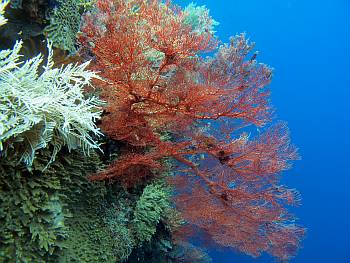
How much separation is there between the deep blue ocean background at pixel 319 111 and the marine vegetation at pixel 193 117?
15438 millimetres

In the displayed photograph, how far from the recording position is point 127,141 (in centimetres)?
365

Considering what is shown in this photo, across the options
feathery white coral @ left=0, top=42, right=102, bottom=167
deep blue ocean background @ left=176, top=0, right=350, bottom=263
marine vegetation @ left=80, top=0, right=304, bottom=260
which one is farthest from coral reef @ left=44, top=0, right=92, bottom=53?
deep blue ocean background @ left=176, top=0, right=350, bottom=263

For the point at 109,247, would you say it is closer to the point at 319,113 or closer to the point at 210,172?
the point at 210,172

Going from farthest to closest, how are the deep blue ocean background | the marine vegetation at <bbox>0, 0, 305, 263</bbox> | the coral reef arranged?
the deep blue ocean background → the coral reef → the marine vegetation at <bbox>0, 0, 305, 263</bbox>

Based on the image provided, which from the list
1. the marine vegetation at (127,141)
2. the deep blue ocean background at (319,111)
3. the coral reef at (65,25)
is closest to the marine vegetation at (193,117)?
the marine vegetation at (127,141)

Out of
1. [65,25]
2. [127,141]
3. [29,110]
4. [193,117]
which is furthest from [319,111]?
[29,110]

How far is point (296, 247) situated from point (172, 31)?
12.4 feet

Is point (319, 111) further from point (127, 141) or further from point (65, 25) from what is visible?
point (65, 25)

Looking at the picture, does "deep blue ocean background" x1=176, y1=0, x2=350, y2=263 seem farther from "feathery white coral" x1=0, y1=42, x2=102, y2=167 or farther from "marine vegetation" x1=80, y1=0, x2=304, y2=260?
"feathery white coral" x1=0, y1=42, x2=102, y2=167

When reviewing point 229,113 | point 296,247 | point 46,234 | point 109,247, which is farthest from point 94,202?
point 296,247

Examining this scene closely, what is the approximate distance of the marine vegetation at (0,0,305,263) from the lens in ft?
7.76

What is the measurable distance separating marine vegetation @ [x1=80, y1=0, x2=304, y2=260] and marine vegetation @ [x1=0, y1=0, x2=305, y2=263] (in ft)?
0.05

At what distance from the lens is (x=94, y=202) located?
3240 millimetres

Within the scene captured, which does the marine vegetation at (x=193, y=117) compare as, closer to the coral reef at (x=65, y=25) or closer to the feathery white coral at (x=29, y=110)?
the coral reef at (x=65, y=25)
